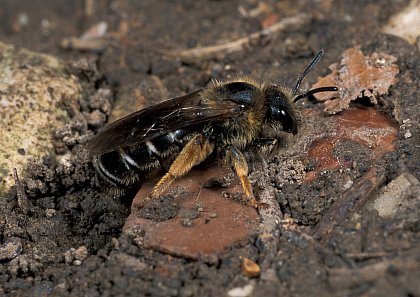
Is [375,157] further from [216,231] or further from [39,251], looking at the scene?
[39,251]

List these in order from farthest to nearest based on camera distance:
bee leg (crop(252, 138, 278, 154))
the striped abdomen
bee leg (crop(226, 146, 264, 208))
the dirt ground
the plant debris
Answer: the plant debris < bee leg (crop(252, 138, 278, 154)) < the striped abdomen < bee leg (crop(226, 146, 264, 208)) < the dirt ground

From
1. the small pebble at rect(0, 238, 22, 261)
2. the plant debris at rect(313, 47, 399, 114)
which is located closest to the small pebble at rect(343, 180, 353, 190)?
the plant debris at rect(313, 47, 399, 114)

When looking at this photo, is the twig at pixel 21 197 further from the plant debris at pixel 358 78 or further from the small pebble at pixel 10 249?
the plant debris at pixel 358 78

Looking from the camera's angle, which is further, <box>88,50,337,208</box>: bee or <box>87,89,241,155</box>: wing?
<box>88,50,337,208</box>: bee

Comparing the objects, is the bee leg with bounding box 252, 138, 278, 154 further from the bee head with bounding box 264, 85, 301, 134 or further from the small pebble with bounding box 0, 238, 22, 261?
the small pebble with bounding box 0, 238, 22, 261

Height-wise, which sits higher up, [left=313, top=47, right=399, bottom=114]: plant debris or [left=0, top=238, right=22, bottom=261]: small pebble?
[left=313, top=47, right=399, bottom=114]: plant debris

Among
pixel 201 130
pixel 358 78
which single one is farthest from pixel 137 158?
pixel 358 78

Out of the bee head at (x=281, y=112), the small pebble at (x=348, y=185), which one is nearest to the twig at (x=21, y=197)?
the bee head at (x=281, y=112)

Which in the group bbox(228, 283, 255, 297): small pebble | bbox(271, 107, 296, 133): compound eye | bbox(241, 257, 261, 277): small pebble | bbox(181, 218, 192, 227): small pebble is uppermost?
bbox(271, 107, 296, 133): compound eye

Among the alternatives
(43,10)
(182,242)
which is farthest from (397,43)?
(43,10)
